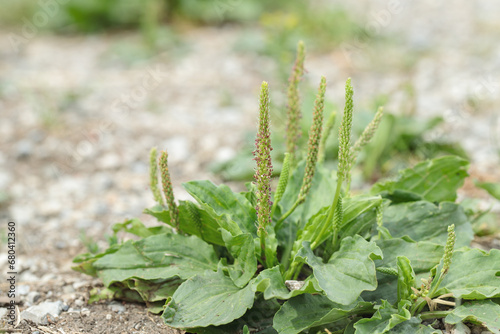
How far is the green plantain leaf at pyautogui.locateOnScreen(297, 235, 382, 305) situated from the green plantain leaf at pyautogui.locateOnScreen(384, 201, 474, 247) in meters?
0.50

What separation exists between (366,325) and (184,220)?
1095 mm

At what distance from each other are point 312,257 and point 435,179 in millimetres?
1113

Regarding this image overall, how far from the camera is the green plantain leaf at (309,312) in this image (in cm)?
238

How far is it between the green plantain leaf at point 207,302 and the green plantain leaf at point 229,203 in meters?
0.30

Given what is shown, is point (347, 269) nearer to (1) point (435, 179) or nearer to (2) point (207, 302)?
(2) point (207, 302)

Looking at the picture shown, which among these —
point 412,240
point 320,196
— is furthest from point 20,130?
point 412,240

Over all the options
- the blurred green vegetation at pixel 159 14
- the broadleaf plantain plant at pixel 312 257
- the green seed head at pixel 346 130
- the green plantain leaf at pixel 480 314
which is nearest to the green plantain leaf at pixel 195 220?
the broadleaf plantain plant at pixel 312 257

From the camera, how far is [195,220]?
278 cm

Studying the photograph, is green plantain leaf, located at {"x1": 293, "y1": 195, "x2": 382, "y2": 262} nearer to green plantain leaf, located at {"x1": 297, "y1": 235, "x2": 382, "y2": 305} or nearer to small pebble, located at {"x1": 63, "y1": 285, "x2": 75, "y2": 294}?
green plantain leaf, located at {"x1": 297, "y1": 235, "x2": 382, "y2": 305}

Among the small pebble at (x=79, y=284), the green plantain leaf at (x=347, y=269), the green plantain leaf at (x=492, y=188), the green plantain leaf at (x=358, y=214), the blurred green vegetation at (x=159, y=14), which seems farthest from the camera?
the blurred green vegetation at (x=159, y=14)

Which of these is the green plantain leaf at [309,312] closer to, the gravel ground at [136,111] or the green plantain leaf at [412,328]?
the green plantain leaf at [412,328]

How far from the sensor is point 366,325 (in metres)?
2.32

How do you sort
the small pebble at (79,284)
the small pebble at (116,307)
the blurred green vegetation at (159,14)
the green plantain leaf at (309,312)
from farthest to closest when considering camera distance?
the blurred green vegetation at (159,14)
the small pebble at (79,284)
the small pebble at (116,307)
the green plantain leaf at (309,312)

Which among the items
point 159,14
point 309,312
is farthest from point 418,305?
point 159,14
